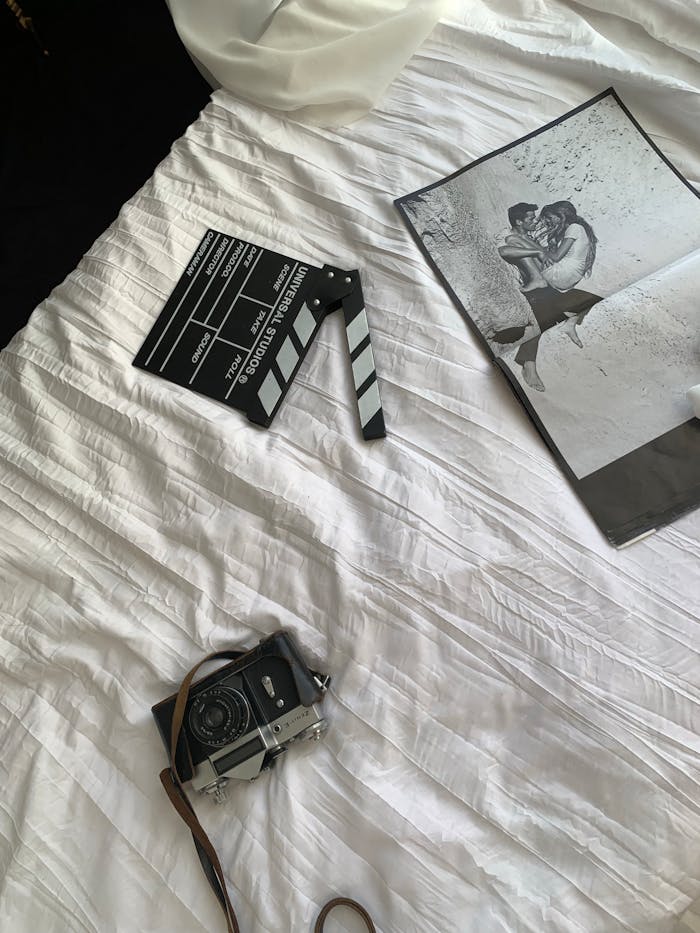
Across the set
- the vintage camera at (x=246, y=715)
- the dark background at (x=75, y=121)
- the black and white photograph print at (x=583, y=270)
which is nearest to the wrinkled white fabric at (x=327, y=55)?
A: the black and white photograph print at (x=583, y=270)

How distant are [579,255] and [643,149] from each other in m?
0.14

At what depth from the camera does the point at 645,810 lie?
1.73ft

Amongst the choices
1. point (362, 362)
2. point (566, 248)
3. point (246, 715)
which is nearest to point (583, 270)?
point (566, 248)

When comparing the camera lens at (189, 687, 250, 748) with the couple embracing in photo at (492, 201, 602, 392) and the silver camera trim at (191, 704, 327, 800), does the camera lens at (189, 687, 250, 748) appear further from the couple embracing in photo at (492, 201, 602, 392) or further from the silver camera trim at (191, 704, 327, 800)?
the couple embracing in photo at (492, 201, 602, 392)

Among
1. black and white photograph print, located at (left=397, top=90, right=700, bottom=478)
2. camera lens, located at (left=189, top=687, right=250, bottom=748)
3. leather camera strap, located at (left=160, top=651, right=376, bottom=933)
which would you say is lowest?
leather camera strap, located at (left=160, top=651, right=376, bottom=933)

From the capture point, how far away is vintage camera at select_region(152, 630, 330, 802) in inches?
23.2

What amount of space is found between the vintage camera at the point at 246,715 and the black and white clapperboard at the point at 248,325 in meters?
0.23

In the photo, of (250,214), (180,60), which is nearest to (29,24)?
(180,60)

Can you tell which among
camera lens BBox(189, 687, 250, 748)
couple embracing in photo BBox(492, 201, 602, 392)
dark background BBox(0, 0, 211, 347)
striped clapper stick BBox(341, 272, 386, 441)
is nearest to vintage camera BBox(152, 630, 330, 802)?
camera lens BBox(189, 687, 250, 748)

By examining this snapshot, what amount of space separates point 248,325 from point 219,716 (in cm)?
38

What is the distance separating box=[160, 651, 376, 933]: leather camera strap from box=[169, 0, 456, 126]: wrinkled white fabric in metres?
0.59

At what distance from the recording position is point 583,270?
2.27 feet

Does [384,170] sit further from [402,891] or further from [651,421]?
[402,891]

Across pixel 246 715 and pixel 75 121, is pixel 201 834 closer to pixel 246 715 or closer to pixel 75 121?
pixel 246 715
